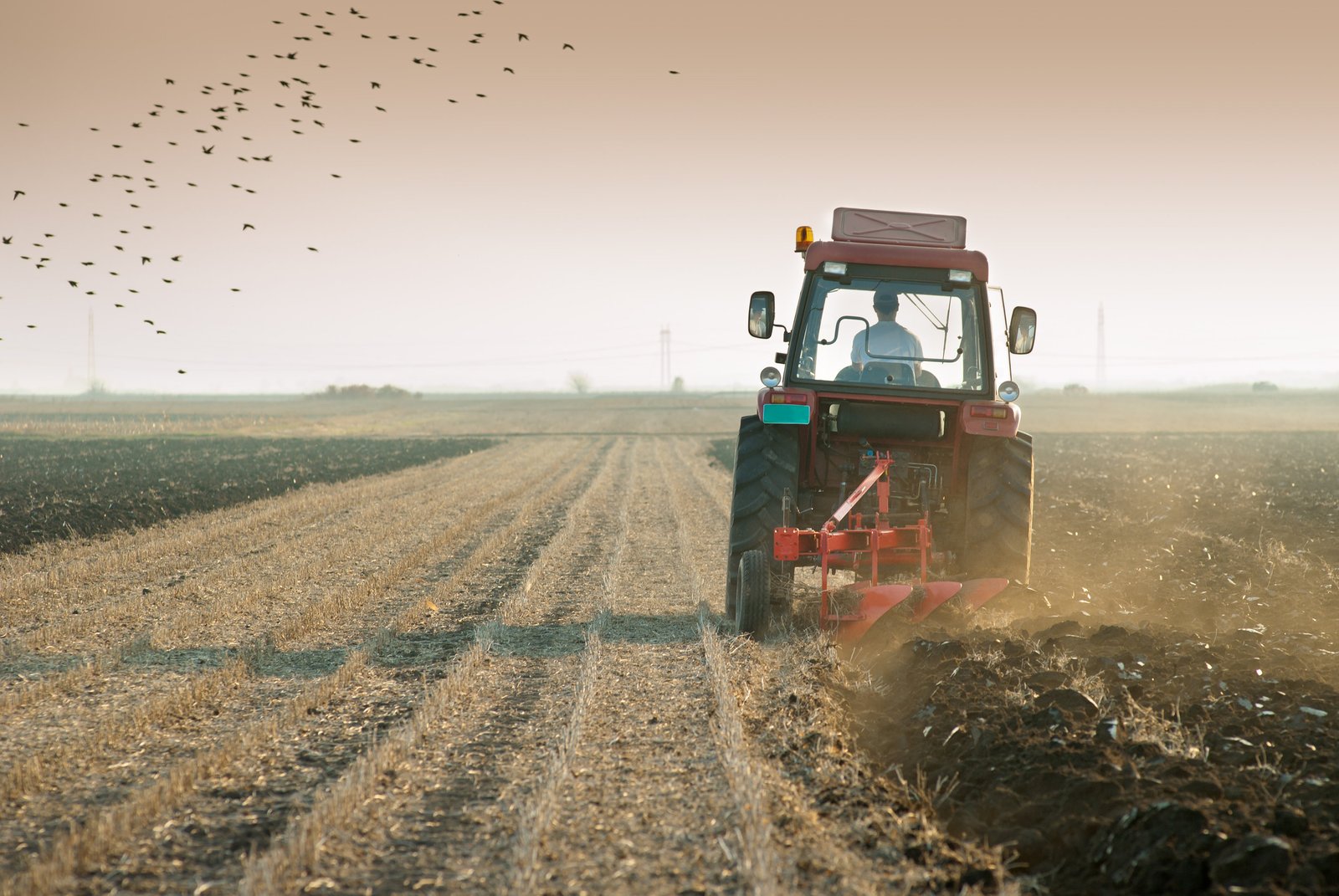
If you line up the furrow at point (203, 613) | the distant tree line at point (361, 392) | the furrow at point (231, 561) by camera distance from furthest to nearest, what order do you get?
the distant tree line at point (361, 392), the furrow at point (231, 561), the furrow at point (203, 613)

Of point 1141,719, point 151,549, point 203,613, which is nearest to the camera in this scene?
point 1141,719

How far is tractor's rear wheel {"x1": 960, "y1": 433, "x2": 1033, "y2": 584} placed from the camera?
25.1ft

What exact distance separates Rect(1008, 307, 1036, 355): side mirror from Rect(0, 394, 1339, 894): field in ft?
5.80

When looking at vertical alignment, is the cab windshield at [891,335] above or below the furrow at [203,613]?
above

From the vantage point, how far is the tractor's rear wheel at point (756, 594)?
23.7 feet

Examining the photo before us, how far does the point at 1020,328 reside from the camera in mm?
7551

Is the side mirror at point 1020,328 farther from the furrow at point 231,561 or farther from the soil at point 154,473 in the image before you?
the soil at point 154,473

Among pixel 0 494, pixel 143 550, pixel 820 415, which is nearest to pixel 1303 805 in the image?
pixel 820 415

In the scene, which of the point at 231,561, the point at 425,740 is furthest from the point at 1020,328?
the point at 231,561

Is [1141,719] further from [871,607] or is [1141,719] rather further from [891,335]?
[891,335]

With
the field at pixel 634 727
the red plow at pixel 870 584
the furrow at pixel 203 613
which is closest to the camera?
the field at pixel 634 727

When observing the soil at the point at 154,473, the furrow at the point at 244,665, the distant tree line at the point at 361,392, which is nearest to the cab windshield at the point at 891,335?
the furrow at the point at 244,665

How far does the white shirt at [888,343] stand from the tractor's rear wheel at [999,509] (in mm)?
846

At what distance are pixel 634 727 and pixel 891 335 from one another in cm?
385
